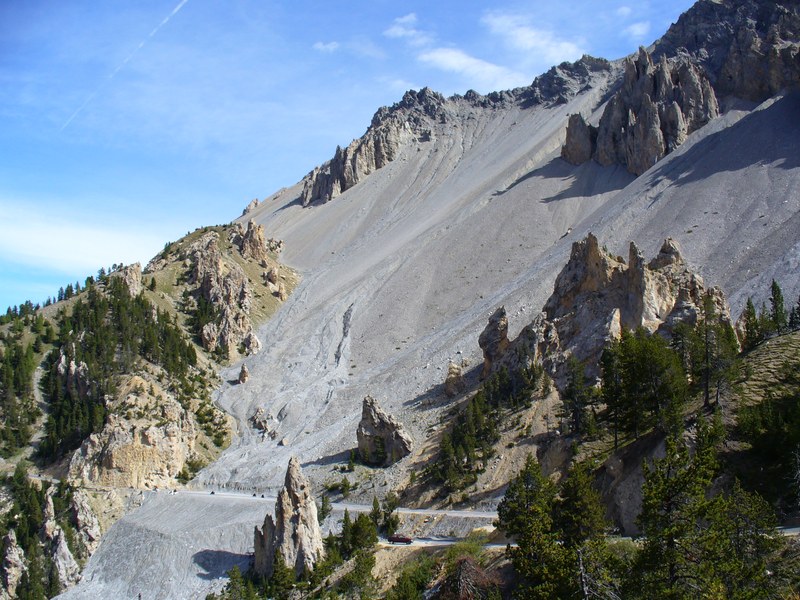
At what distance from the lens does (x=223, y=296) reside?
4365 inches

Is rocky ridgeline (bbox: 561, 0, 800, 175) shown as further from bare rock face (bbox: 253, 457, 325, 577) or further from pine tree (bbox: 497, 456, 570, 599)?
pine tree (bbox: 497, 456, 570, 599)

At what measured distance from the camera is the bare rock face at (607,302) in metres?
62.7

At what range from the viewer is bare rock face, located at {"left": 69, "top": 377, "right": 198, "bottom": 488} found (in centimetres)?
7206

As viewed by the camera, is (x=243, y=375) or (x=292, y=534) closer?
(x=292, y=534)

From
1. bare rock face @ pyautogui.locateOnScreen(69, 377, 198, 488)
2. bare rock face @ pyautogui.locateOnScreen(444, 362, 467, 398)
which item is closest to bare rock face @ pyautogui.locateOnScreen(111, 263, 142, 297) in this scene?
bare rock face @ pyautogui.locateOnScreen(69, 377, 198, 488)

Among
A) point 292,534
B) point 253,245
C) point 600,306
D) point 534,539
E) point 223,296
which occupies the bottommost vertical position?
point 292,534

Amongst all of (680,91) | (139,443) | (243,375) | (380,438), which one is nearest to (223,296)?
(243,375)

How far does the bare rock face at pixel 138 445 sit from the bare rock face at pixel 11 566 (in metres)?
9.44

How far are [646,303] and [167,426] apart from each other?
51.8m

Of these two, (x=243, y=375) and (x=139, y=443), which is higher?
(x=243, y=375)

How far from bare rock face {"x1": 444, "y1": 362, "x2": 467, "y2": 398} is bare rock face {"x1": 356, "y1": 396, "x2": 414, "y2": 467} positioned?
28.6 feet

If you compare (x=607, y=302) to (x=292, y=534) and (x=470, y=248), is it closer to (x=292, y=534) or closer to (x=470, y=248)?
(x=292, y=534)

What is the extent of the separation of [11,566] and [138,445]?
16571mm

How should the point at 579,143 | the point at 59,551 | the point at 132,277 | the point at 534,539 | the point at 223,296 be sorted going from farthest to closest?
the point at 579,143 < the point at 223,296 < the point at 132,277 < the point at 59,551 < the point at 534,539
